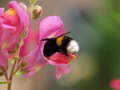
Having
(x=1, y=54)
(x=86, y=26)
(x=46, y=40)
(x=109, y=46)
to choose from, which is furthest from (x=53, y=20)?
(x=86, y=26)

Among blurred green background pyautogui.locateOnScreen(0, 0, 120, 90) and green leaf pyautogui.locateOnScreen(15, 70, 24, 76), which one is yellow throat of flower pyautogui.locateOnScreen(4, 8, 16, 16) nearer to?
green leaf pyautogui.locateOnScreen(15, 70, 24, 76)

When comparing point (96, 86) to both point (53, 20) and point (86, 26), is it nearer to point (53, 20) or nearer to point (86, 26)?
point (86, 26)

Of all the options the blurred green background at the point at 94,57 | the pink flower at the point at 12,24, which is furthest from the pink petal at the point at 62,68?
the blurred green background at the point at 94,57

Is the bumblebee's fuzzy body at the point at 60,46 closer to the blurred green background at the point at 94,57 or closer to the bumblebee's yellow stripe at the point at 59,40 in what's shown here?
the bumblebee's yellow stripe at the point at 59,40

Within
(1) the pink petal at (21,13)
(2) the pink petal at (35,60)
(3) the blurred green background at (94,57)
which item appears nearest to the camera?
(1) the pink petal at (21,13)

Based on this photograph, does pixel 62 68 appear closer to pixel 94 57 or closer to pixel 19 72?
pixel 19 72

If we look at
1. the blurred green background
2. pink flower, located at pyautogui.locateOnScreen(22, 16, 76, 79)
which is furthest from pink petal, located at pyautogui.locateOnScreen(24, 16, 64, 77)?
the blurred green background
